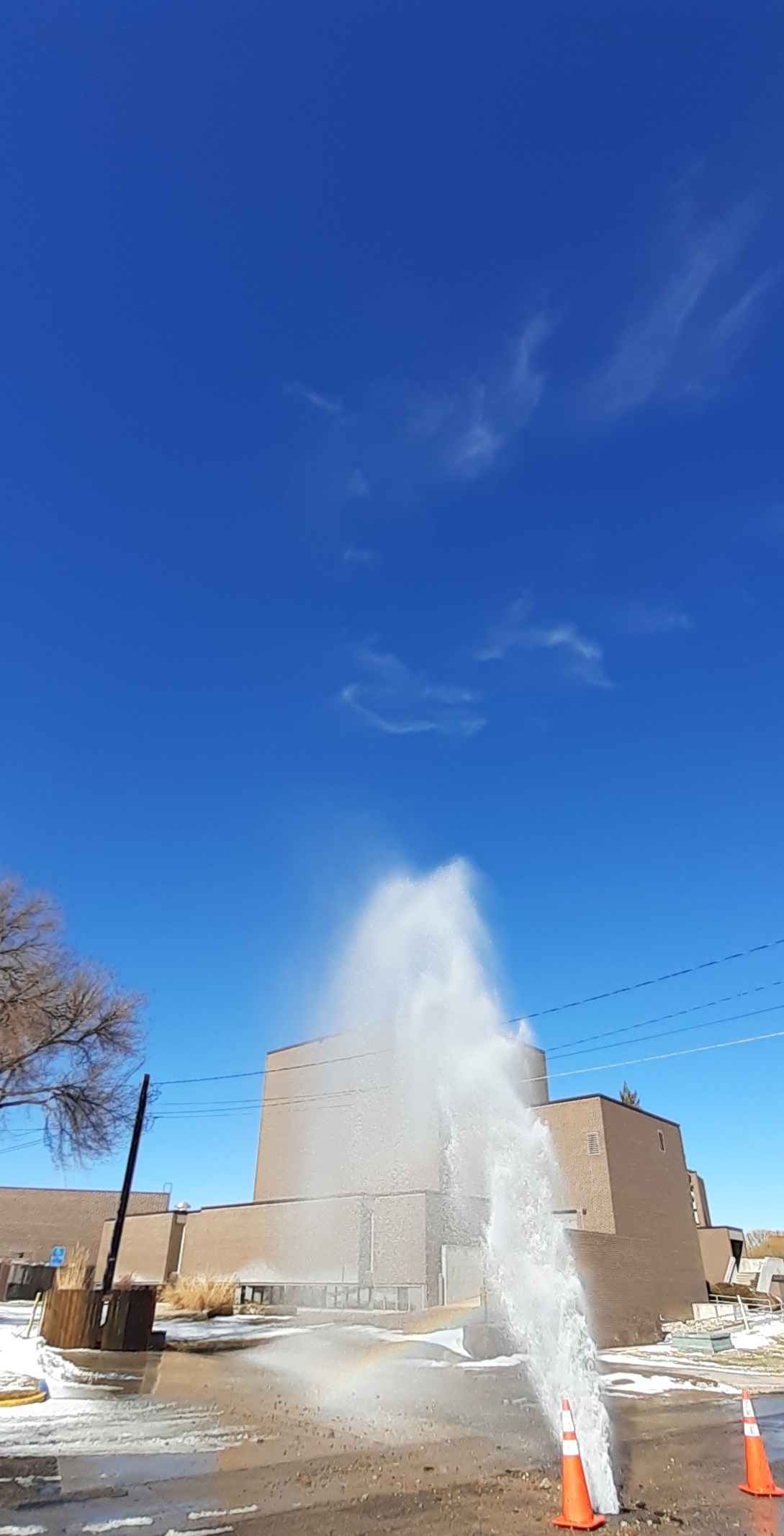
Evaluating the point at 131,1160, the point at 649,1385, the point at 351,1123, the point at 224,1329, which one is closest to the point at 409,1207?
the point at 351,1123

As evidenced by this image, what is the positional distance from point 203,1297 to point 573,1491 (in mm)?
27253

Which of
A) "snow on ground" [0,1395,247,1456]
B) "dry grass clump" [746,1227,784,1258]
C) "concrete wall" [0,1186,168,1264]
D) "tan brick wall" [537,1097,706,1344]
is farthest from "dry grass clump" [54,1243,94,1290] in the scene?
"dry grass clump" [746,1227,784,1258]

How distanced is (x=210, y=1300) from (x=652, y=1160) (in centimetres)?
2016

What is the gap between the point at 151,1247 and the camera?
4738 centimetres

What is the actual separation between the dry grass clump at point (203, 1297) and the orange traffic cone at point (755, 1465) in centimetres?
2508

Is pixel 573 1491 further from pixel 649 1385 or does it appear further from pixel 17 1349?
pixel 17 1349

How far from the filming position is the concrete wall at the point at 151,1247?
46.0m

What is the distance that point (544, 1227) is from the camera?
12.5 meters

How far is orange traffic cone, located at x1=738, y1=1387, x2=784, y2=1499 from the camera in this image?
8.39m

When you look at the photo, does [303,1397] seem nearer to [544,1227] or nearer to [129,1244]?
[544,1227]

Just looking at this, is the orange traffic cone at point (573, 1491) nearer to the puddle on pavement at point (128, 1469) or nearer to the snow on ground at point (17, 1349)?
the puddle on pavement at point (128, 1469)

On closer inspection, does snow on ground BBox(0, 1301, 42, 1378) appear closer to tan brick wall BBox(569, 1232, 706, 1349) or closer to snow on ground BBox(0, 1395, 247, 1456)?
snow on ground BBox(0, 1395, 247, 1456)

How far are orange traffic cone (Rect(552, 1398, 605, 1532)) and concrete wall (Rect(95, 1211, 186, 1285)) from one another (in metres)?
44.6

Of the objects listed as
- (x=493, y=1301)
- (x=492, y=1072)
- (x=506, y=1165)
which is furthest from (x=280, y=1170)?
(x=506, y=1165)
